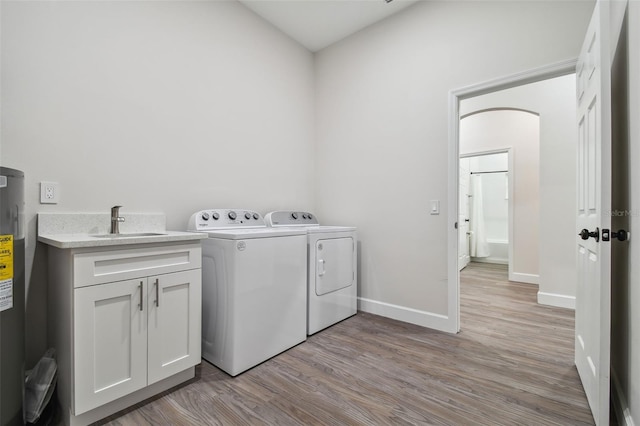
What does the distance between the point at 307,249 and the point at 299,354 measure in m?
0.75

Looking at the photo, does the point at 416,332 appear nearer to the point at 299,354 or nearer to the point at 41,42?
the point at 299,354

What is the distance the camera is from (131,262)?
4.79 ft

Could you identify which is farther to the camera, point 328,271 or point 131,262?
point 328,271

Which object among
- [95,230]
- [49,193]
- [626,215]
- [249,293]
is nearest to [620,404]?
[626,215]

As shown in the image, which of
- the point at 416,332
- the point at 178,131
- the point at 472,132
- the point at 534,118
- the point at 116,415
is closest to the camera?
the point at 116,415

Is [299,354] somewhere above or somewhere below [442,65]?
below

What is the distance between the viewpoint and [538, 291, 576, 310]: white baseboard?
3068 mm

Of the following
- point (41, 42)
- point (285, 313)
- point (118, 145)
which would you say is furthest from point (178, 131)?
point (285, 313)

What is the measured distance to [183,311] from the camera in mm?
1646

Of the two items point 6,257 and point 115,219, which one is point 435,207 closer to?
point 115,219

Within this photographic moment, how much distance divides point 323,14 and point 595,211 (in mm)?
2611

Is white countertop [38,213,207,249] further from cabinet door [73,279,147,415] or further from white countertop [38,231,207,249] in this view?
cabinet door [73,279,147,415]

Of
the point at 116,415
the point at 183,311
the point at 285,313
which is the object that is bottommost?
the point at 116,415

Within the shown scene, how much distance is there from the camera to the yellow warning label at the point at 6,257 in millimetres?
1141
